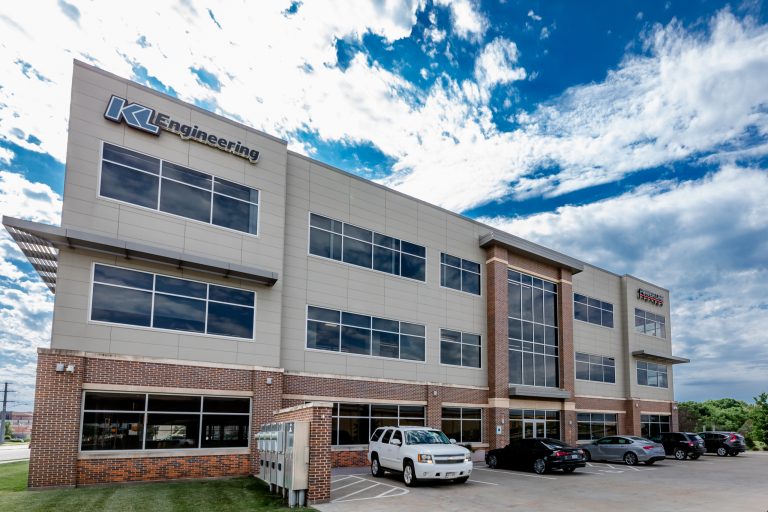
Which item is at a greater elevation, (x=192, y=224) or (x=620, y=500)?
(x=192, y=224)

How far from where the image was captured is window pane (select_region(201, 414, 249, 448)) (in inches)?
730

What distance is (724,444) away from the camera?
109ft

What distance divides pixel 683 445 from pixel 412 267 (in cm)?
1717

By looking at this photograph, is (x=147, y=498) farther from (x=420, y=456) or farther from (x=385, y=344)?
(x=385, y=344)

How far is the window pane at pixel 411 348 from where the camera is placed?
25641 millimetres

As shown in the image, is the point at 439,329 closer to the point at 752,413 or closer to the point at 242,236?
the point at 242,236

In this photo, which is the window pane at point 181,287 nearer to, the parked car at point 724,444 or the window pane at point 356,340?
the window pane at point 356,340

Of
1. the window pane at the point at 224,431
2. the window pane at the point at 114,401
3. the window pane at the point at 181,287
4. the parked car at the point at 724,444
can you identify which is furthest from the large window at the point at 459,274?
the parked car at the point at 724,444

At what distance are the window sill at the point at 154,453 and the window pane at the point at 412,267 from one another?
10770mm

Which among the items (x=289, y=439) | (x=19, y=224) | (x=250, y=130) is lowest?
(x=289, y=439)

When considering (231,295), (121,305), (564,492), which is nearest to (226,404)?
(231,295)

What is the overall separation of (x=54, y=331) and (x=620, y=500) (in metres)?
16.2

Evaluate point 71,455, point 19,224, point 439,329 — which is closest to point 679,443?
point 439,329

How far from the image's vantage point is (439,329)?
27.3 meters
